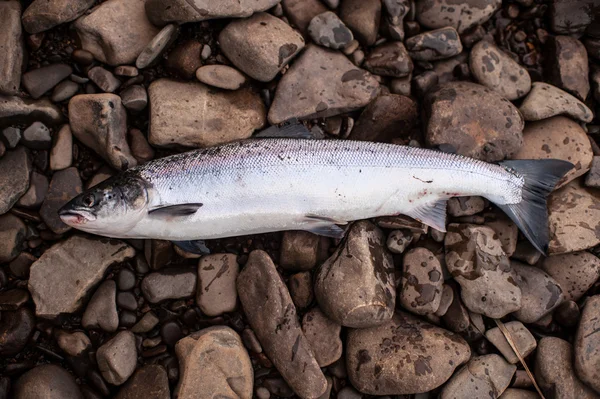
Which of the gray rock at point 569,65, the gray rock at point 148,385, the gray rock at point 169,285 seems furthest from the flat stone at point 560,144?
the gray rock at point 148,385

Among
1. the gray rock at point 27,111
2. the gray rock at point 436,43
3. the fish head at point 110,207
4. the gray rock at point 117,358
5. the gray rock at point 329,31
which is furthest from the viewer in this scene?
the gray rock at point 436,43

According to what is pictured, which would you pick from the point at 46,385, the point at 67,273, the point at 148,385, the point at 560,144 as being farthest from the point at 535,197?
the point at 46,385

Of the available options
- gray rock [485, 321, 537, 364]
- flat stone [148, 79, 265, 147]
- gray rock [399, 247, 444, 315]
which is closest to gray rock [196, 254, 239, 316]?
flat stone [148, 79, 265, 147]

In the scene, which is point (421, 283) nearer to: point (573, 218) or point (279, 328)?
point (279, 328)

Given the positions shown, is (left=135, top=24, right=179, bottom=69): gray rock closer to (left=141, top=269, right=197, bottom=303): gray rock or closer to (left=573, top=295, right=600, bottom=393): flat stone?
(left=141, top=269, right=197, bottom=303): gray rock

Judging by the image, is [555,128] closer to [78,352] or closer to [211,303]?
[211,303]

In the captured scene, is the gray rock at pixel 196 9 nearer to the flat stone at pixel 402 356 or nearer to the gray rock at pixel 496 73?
the gray rock at pixel 496 73
